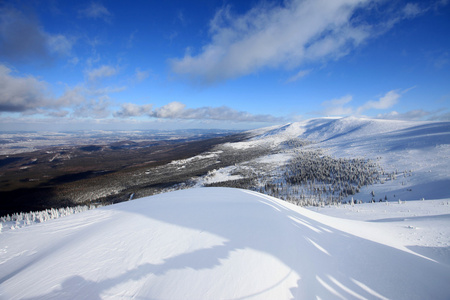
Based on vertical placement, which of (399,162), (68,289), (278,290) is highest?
(278,290)

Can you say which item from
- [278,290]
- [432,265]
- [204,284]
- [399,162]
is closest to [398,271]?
[432,265]

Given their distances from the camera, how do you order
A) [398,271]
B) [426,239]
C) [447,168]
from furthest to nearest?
1. [447,168]
2. [426,239]
3. [398,271]

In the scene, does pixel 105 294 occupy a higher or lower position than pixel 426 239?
higher

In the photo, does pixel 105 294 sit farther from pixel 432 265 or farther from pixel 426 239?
pixel 426 239

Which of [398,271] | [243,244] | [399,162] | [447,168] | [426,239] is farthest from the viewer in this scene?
[399,162]

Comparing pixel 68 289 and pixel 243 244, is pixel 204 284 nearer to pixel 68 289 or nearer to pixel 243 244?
pixel 243 244

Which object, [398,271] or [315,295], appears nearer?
[315,295]

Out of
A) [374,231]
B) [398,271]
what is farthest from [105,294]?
[374,231]
